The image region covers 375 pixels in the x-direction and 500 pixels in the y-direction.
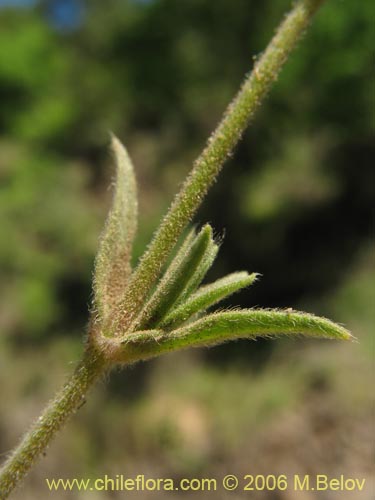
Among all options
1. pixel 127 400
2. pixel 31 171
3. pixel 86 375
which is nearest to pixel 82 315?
pixel 127 400

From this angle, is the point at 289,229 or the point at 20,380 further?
the point at 289,229

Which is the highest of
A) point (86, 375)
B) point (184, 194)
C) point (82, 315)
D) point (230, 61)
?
point (184, 194)

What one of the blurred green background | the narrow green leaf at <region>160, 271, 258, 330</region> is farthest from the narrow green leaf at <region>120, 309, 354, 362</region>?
the blurred green background

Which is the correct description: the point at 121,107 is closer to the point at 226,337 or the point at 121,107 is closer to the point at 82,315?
the point at 82,315

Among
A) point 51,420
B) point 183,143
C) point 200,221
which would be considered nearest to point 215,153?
point 51,420

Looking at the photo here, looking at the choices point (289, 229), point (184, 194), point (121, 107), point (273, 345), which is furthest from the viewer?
point (121, 107)

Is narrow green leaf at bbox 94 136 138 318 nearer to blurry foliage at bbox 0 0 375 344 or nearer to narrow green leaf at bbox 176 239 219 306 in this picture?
narrow green leaf at bbox 176 239 219 306

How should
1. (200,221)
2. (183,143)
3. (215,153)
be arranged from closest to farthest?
(215,153) < (200,221) < (183,143)

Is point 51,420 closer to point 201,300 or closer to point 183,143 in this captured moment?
point 201,300
